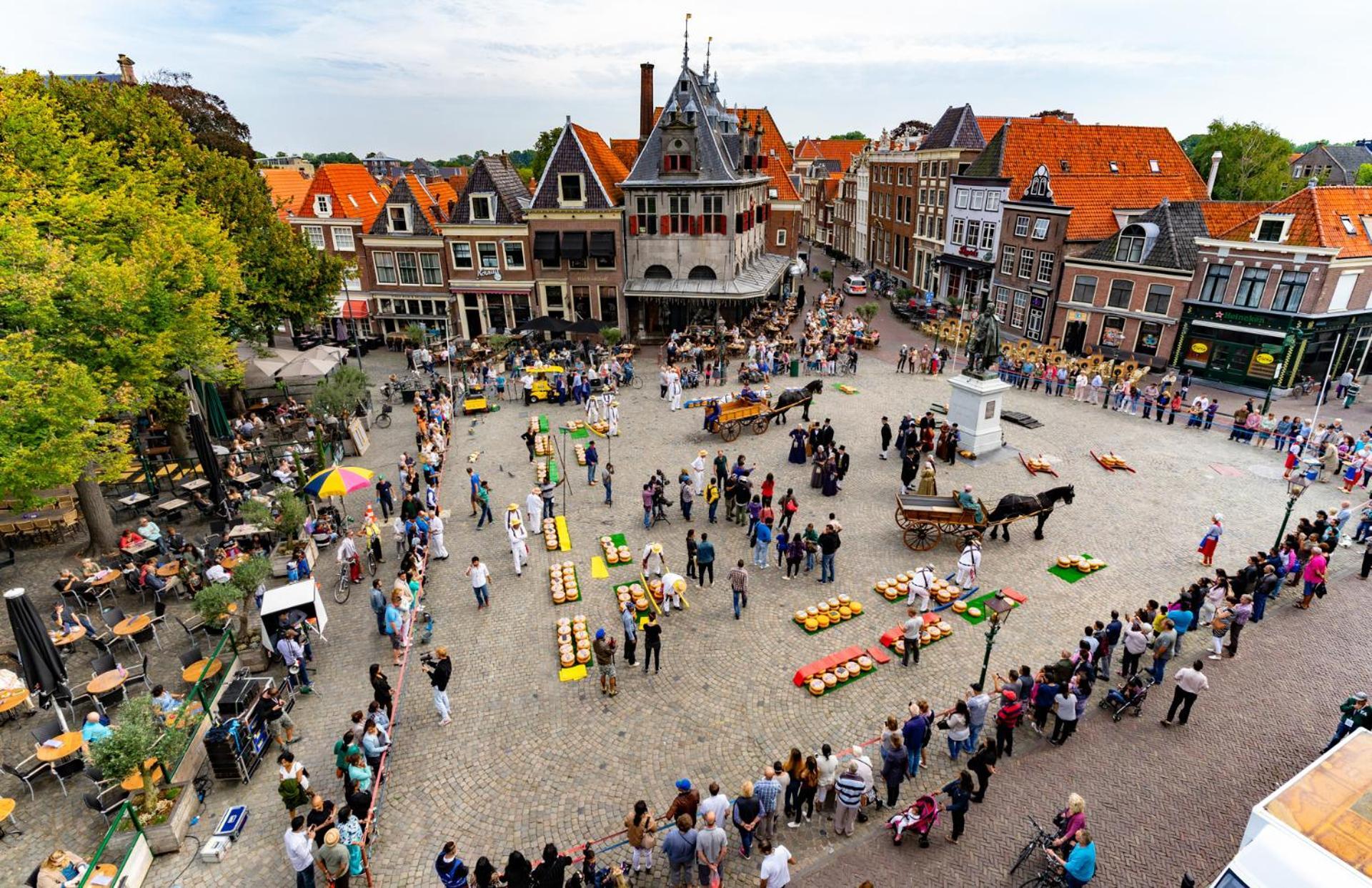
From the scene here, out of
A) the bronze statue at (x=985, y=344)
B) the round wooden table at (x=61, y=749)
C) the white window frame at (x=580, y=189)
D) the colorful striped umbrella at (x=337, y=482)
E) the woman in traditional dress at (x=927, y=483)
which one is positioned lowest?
the round wooden table at (x=61, y=749)

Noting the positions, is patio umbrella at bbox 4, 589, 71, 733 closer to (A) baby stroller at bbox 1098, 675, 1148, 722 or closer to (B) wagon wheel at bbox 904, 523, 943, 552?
(B) wagon wheel at bbox 904, 523, 943, 552

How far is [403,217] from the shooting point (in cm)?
4197

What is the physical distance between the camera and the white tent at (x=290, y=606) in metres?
14.6

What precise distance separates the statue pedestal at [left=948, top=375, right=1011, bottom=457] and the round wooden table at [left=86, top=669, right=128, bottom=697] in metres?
24.7

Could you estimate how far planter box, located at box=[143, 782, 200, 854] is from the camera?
1063 centimetres

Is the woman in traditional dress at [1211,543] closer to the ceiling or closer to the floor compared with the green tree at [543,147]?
closer to the floor

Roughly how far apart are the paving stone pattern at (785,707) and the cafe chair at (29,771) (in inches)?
15.9

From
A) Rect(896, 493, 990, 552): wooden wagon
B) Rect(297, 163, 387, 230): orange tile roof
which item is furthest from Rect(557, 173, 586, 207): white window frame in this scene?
Rect(896, 493, 990, 552): wooden wagon

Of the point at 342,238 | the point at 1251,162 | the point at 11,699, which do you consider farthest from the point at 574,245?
the point at 1251,162

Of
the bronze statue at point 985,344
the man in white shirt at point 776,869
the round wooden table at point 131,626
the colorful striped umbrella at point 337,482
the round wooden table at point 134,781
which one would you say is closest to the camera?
the man in white shirt at point 776,869

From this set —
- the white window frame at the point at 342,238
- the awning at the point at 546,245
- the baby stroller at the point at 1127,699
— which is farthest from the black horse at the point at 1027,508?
the white window frame at the point at 342,238

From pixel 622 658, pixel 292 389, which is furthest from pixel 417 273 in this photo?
pixel 622 658

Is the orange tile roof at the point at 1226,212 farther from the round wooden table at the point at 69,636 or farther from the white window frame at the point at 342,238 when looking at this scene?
the white window frame at the point at 342,238

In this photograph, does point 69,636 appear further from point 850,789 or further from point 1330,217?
point 1330,217
